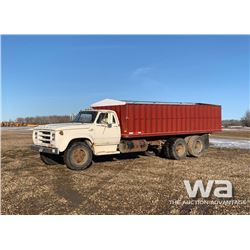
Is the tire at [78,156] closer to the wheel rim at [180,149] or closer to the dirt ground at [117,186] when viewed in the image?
the dirt ground at [117,186]

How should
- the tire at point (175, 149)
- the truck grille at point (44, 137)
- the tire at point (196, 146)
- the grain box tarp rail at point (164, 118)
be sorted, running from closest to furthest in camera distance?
the truck grille at point (44, 137)
the grain box tarp rail at point (164, 118)
the tire at point (175, 149)
the tire at point (196, 146)

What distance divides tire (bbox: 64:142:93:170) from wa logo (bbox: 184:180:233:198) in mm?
3977

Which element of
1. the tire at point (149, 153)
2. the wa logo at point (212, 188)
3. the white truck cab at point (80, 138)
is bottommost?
the wa logo at point (212, 188)

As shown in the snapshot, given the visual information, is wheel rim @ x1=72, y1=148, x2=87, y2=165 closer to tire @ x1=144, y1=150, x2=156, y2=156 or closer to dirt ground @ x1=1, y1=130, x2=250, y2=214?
dirt ground @ x1=1, y1=130, x2=250, y2=214

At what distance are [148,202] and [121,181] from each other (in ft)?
8.35

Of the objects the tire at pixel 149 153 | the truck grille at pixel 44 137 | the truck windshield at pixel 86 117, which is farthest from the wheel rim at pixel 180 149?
the truck grille at pixel 44 137

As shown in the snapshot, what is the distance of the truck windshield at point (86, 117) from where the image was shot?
520 inches

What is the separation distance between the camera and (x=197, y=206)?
772 centimetres

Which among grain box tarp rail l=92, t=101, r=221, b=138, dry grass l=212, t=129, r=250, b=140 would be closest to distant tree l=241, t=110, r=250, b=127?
dry grass l=212, t=129, r=250, b=140

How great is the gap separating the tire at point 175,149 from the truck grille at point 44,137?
608 centimetres

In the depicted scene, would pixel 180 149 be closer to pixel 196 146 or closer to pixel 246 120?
pixel 196 146

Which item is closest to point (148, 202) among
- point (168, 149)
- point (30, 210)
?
point (30, 210)

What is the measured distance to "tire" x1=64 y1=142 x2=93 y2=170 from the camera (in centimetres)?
1209

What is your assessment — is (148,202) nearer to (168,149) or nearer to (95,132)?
(95,132)
